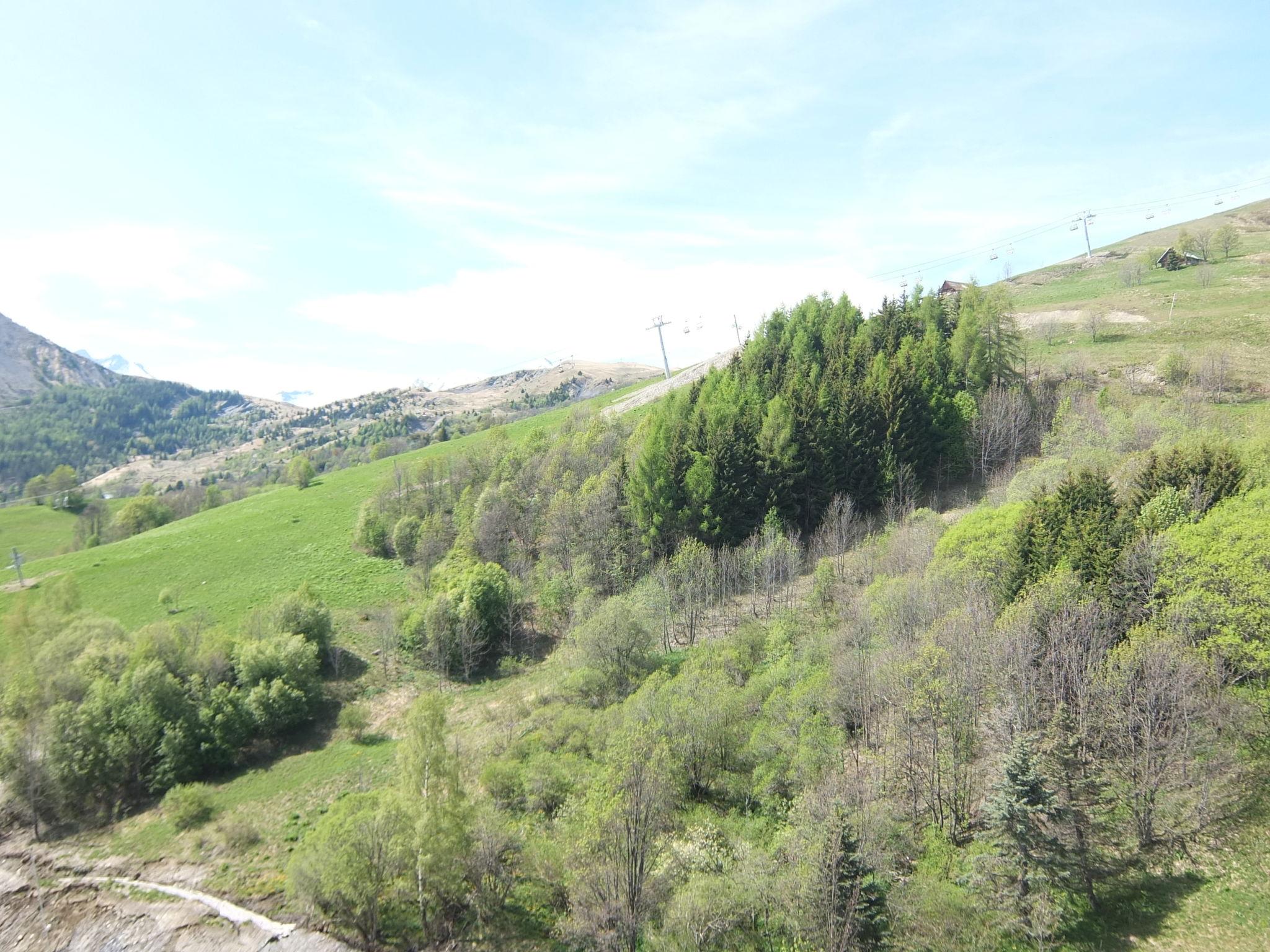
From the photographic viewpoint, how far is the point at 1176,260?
116688 mm

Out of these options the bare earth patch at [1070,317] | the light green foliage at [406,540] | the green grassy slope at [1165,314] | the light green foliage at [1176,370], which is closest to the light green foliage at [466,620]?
the light green foliage at [406,540]

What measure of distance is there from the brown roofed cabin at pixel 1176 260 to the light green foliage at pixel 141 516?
609 ft

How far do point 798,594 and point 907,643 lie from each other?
17253 mm

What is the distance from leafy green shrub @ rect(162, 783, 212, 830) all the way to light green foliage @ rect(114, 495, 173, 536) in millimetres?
85699

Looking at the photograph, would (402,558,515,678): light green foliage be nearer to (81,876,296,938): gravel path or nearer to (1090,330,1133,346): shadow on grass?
(81,876,296,938): gravel path

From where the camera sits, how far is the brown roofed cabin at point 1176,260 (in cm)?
11581

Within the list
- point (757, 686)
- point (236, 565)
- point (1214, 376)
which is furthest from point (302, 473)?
point (1214, 376)

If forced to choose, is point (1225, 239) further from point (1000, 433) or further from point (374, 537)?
point (374, 537)

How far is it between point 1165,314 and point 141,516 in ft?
532

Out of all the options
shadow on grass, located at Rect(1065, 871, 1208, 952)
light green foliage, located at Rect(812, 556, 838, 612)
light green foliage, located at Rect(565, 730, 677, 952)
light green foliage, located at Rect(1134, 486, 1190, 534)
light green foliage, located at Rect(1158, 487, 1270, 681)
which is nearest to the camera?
shadow on grass, located at Rect(1065, 871, 1208, 952)

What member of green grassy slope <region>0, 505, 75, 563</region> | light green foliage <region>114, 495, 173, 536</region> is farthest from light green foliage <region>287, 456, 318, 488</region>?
green grassy slope <region>0, 505, 75, 563</region>

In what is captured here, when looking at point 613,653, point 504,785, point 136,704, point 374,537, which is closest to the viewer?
point 504,785

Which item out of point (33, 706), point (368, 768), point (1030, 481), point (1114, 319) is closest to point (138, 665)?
point (33, 706)

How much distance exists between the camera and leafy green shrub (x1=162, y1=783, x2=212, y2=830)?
40.6 m
